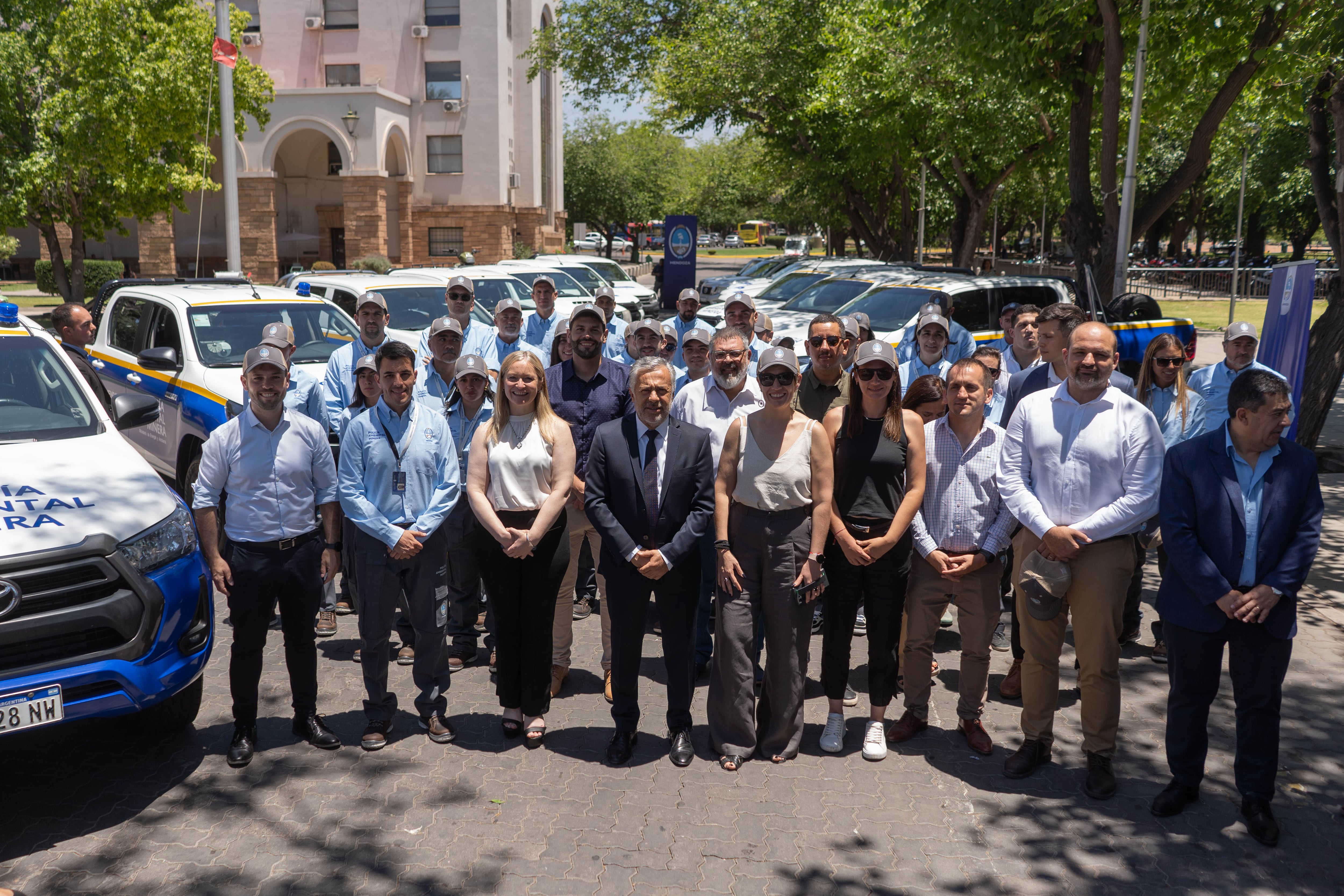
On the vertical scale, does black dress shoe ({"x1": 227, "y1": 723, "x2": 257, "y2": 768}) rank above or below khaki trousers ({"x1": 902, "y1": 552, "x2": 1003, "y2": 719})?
below

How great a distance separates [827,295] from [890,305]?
7.96ft

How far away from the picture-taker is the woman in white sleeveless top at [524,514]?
511 centimetres

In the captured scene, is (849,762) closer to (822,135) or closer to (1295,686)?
(1295,686)

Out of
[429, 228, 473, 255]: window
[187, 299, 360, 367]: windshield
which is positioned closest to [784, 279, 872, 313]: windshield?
[187, 299, 360, 367]: windshield

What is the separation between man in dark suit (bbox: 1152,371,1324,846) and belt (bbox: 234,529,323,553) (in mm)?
3965

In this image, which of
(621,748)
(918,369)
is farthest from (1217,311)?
(621,748)

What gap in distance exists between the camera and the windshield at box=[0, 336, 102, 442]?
552 cm

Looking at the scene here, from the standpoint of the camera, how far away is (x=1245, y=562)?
173 inches

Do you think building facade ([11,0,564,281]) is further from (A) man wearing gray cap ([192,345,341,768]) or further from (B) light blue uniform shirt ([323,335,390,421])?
(A) man wearing gray cap ([192,345,341,768])

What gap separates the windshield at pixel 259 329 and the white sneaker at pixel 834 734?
18.6ft

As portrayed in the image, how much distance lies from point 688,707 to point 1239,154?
1839 inches

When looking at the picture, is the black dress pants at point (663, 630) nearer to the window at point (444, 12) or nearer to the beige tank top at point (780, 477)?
the beige tank top at point (780, 477)

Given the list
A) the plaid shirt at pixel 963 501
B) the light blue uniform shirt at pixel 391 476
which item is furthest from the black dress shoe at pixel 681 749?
the light blue uniform shirt at pixel 391 476

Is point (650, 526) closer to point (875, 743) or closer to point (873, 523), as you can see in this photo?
point (873, 523)
